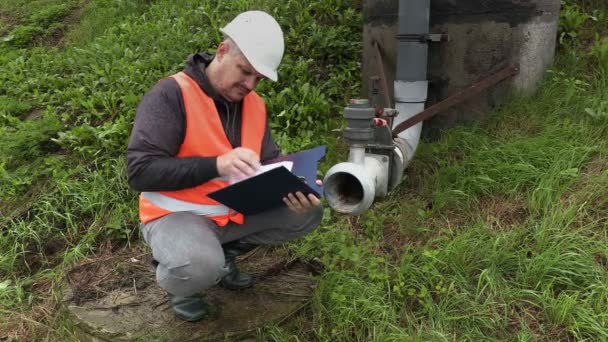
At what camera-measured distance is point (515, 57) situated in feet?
11.6

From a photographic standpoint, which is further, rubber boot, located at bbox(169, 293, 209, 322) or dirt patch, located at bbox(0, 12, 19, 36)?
dirt patch, located at bbox(0, 12, 19, 36)

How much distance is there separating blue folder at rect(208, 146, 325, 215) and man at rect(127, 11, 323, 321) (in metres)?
0.05

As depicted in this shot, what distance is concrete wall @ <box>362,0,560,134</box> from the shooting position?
11.5ft

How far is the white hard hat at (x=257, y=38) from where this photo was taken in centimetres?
219

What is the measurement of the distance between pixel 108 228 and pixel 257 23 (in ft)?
6.53

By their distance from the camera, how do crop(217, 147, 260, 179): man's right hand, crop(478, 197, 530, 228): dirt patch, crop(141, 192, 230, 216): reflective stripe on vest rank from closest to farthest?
crop(217, 147, 260, 179): man's right hand → crop(141, 192, 230, 216): reflective stripe on vest → crop(478, 197, 530, 228): dirt patch

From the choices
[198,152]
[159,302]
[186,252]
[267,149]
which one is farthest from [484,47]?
[159,302]

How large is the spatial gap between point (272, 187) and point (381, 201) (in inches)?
57.1

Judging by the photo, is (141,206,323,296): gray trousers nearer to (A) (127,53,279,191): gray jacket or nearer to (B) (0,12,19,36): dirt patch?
(A) (127,53,279,191): gray jacket

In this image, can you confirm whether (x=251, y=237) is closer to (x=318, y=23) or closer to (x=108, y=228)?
(x=108, y=228)

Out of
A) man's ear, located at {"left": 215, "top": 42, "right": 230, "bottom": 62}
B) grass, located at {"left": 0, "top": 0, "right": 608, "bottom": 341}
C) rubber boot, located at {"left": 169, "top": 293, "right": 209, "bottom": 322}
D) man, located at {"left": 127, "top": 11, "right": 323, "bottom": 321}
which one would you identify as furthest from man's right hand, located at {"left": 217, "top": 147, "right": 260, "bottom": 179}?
grass, located at {"left": 0, "top": 0, "right": 608, "bottom": 341}

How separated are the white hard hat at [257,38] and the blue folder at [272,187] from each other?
41 centimetres

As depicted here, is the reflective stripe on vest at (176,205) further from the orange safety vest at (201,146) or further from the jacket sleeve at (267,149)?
the jacket sleeve at (267,149)

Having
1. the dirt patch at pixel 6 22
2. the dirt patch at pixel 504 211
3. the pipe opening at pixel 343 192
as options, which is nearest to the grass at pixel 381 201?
the dirt patch at pixel 504 211
